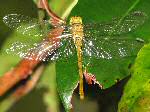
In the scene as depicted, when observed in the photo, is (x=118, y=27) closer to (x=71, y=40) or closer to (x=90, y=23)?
(x=90, y=23)

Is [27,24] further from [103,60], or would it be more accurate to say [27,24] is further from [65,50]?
[103,60]

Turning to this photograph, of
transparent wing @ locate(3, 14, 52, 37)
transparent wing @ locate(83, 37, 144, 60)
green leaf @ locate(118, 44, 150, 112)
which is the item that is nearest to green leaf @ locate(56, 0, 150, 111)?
transparent wing @ locate(83, 37, 144, 60)

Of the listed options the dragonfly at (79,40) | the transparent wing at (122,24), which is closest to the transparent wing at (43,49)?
the dragonfly at (79,40)

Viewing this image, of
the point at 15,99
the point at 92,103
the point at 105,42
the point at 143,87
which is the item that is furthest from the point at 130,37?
the point at 15,99

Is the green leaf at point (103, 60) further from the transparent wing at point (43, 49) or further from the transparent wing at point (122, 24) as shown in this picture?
the transparent wing at point (43, 49)

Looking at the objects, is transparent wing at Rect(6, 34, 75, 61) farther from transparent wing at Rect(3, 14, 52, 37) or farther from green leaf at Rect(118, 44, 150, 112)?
green leaf at Rect(118, 44, 150, 112)

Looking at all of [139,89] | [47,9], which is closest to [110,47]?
[47,9]

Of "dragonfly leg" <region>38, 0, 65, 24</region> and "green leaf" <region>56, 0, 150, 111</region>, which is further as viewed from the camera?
"dragonfly leg" <region>38, 0, 65, 24</region>
